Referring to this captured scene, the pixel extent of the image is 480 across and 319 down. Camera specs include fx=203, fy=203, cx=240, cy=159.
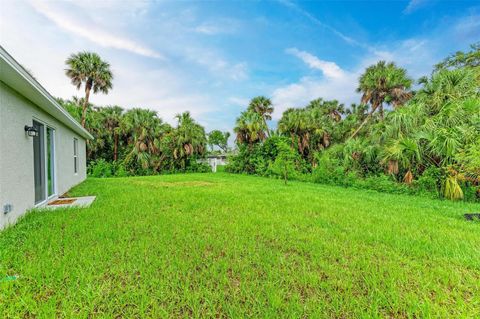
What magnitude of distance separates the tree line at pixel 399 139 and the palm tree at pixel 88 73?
36.3 feet

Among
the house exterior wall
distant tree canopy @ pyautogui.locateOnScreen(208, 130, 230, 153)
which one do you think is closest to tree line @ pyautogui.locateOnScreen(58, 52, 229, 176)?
the house exterior wall

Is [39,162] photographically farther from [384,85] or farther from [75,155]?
[384,85]

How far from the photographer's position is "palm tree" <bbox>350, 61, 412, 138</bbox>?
14.3 m

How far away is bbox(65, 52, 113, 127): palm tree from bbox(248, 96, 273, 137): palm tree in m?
12.0

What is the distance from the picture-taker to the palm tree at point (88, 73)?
15.3 m

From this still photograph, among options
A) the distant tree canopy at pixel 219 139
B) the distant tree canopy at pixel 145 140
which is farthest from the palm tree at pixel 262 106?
the distant tree canopy at pixel 219 139

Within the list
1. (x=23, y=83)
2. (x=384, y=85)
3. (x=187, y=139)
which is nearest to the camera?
(x=23, y=83)

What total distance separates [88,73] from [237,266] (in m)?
19.2

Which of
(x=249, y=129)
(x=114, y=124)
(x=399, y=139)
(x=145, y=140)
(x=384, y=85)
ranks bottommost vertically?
(x=399, y=139)

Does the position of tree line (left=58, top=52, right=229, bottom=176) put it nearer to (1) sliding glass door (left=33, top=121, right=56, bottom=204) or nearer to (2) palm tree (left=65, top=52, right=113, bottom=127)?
(2) palm tree (left=65, top=52, right=113, bottom=127)

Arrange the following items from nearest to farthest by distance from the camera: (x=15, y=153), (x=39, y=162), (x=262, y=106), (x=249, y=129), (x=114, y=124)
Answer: (x=15, y=153)
(x=39, y=162)
(x=249, y=129)
(x=262, y=106)
(x=114, y=124)

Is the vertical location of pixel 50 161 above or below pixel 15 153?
below

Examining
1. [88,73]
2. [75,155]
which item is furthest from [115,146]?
[75,155]

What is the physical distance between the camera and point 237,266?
229cm
